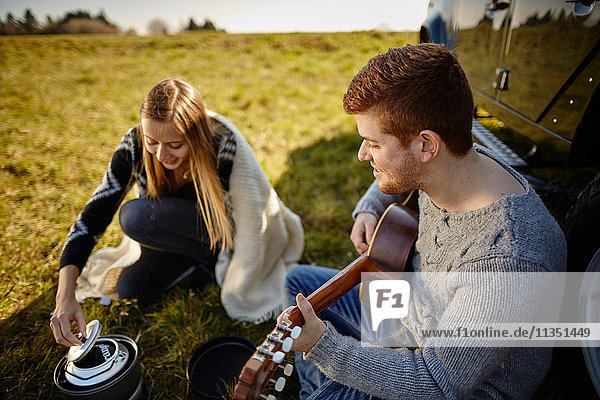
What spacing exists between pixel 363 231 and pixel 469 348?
1106 mm

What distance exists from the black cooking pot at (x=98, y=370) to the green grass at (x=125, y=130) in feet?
1.44

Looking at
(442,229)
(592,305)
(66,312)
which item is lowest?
(66,312)

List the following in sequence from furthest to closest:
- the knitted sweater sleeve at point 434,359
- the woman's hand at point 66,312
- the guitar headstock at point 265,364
→ the woman's hand at point 66,312, the knitted sweater sleeve at point 434,359, the guitar headstock at point 265,364

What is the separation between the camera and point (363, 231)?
7.22 ft

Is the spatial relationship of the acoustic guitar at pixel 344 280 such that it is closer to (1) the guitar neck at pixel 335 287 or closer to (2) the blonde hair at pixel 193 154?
(1) the guitar neck at pixel 335 287

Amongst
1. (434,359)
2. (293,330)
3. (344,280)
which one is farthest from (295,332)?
(344,280)

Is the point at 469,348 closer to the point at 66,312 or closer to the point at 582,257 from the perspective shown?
the point at 582,257

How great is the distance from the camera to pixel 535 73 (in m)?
2.08

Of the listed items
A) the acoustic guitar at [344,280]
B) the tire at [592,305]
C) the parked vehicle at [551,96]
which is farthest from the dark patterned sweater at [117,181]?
the tire at [592,305]

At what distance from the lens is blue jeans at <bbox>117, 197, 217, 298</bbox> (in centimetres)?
242

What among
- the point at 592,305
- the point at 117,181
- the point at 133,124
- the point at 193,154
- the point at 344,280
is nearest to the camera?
the point at 592,305

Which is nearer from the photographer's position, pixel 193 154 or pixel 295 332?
pixel 295 332

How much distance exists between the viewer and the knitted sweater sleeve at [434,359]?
1.14 meters

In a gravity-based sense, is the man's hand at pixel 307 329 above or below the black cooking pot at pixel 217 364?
above
